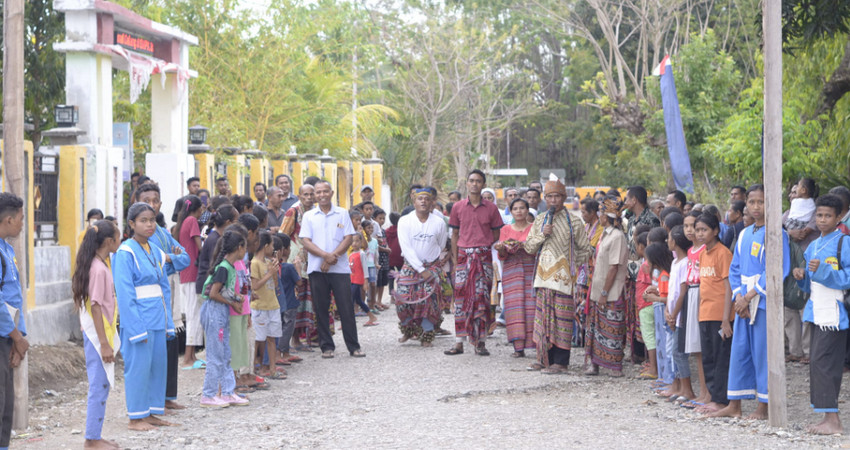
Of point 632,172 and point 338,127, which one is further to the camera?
point 632,172

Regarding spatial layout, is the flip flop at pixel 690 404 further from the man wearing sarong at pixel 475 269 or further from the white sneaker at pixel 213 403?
the white sneaker at pixel 213 403

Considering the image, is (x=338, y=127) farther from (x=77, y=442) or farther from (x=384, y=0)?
(x=77, y=442)

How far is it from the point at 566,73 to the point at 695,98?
23.5m

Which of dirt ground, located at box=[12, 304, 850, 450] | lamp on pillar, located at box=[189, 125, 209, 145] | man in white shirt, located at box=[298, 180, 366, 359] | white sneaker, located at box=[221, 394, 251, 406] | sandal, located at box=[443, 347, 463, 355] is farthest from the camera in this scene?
lamp on pillar, located at box=[189, 125, 209, 145]

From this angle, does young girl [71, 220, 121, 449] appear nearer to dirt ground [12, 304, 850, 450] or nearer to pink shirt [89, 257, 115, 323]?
pink shirt [89, 257, 115, 323]

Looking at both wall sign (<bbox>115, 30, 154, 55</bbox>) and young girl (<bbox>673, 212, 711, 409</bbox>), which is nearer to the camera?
young girl (<bbox>673, 212, 711, 409</bbox>)

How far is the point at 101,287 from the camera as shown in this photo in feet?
21.8

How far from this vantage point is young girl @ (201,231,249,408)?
7.99 m

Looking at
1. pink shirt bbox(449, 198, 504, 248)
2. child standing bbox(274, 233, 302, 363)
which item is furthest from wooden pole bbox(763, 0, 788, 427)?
Result: child standing bbox(274, 233, 302, 363)

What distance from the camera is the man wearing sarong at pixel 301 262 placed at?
1116 cm

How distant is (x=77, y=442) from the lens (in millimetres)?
6941

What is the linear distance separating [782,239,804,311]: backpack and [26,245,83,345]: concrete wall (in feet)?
23.6

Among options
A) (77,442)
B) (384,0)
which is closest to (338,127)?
(384,0)

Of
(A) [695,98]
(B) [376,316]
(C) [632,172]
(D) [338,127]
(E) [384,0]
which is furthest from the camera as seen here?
(C) [632,172]
